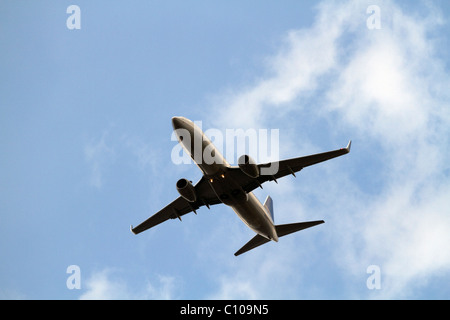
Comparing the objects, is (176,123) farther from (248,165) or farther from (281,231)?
(281,231)

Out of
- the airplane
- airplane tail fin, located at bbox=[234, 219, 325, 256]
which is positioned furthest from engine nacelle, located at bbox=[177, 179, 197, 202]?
airplane tail fin, located at bbox=[234, 219, 325, 256]

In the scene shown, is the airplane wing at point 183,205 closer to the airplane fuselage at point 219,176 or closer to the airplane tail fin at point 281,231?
the airplane fuselage at point 219,176

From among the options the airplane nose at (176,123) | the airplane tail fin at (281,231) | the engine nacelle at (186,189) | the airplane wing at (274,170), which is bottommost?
the airplane tail fin at (281,231)

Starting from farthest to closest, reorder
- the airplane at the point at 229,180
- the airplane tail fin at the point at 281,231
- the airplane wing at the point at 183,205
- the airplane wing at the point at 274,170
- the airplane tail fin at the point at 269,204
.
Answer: the airplane tail fin at the point at 269,204 → the airplane tail fin at the point at 281,231 → the airplane wing at the point at 183,205 → the airplane wing at the point at 274,170 → the airplane at the point at 229,180

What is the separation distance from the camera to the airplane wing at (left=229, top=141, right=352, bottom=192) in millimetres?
36750

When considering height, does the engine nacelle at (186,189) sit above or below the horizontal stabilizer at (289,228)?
above

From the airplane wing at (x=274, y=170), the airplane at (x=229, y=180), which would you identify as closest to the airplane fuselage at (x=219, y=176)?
the airplane at (x=229, y=180)

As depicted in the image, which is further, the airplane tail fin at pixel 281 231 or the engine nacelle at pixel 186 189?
the airplane tail fin at pixel 281 231

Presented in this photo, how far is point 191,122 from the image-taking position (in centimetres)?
3556

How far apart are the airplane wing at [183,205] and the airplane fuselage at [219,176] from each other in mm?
2306

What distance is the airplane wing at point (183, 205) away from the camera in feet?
131
